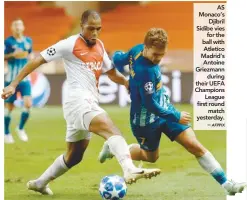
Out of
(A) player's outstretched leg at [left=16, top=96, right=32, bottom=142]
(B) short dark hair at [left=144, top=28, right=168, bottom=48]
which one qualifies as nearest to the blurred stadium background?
(A) player's outstretched leg at [left=16, top=96, right=32, bottom=142]

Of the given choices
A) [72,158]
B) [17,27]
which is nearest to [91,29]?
[72,158]

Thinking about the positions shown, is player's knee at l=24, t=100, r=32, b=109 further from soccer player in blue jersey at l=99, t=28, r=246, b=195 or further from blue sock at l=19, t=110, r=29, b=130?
soccer player in blue jersey at l=99, t=28, r=246, b=195

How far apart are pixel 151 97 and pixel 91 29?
2.42 feet

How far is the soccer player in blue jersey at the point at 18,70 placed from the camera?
7.67 metres

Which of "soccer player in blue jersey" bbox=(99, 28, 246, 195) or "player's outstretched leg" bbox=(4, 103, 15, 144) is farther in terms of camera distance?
"player's outstretched leg" bbox=(4, 103, 15, 144)

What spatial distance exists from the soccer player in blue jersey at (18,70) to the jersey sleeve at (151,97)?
2503mm

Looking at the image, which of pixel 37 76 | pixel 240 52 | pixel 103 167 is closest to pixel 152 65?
pixel 240 52

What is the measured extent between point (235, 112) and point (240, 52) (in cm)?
56

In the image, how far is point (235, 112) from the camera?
20.4 feet

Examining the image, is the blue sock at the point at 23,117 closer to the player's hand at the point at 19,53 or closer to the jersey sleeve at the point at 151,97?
the player's hand at the point at 19,53

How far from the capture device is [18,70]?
314 inches

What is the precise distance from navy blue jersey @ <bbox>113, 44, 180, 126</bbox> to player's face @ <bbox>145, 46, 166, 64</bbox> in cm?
4

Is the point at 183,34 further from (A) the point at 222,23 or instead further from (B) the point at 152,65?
(B) the point at 152,65

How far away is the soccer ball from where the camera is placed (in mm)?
5539
